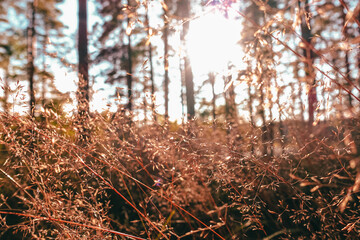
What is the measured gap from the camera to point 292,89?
1.25 metres

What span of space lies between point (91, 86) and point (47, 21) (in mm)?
18502

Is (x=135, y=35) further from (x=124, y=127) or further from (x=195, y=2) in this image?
(x=124, y=127)

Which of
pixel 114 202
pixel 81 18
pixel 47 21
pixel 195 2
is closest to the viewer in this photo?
pixel 114 202

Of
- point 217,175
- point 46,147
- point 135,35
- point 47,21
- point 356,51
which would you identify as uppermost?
point 47,21

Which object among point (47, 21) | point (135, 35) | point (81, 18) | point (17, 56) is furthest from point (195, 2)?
point (17, 56)

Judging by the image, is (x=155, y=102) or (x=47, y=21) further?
(x=47, y=21)

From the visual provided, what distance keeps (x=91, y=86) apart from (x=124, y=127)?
442 millimetres

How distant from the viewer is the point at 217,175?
147 centimetres

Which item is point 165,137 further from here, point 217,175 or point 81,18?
point 81,18

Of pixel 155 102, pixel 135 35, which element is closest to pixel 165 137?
pixel 155 102

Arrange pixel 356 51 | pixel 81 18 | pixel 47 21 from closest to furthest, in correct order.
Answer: pixel 356 51
pixel 81 18
pixel 47 21

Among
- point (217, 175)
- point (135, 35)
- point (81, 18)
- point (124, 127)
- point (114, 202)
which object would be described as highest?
point (135, 35)

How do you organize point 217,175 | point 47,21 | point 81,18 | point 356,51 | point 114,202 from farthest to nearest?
point 47,21, point 81,18, point 114,202, point 217,175, point 356,51

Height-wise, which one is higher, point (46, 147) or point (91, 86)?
point (91, 86)
